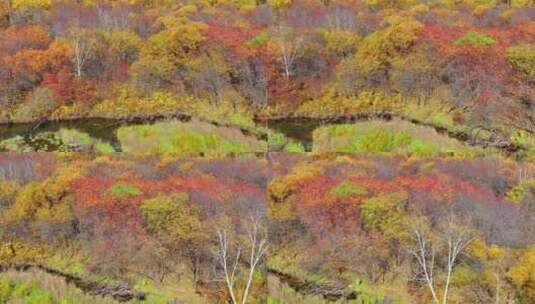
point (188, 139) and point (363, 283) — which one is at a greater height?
point (188, 139)

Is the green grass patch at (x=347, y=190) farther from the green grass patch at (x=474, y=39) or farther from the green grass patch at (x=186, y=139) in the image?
the green grass patch at (x=474, y=39)

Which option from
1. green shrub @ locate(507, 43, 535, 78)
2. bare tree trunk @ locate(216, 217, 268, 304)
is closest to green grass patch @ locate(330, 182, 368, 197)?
bare tree trunk @ locate(216, 217, 268, 304)

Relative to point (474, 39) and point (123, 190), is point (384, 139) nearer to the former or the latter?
point (474, 39)

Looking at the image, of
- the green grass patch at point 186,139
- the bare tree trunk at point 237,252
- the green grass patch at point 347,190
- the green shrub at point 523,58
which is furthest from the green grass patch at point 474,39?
the bare tree trunk at point 237,252

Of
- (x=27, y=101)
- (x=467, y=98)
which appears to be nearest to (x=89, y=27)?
(x=27, y=101)

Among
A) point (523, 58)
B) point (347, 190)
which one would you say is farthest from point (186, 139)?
point (523, 58)

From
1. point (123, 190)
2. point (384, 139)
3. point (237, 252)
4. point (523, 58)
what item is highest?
point (523, 58)

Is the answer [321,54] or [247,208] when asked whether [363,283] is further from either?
[321,54]

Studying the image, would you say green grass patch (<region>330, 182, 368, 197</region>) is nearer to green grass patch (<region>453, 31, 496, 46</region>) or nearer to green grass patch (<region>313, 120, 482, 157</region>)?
green grass patch (<region>313, 120, 482, 157</region>)
